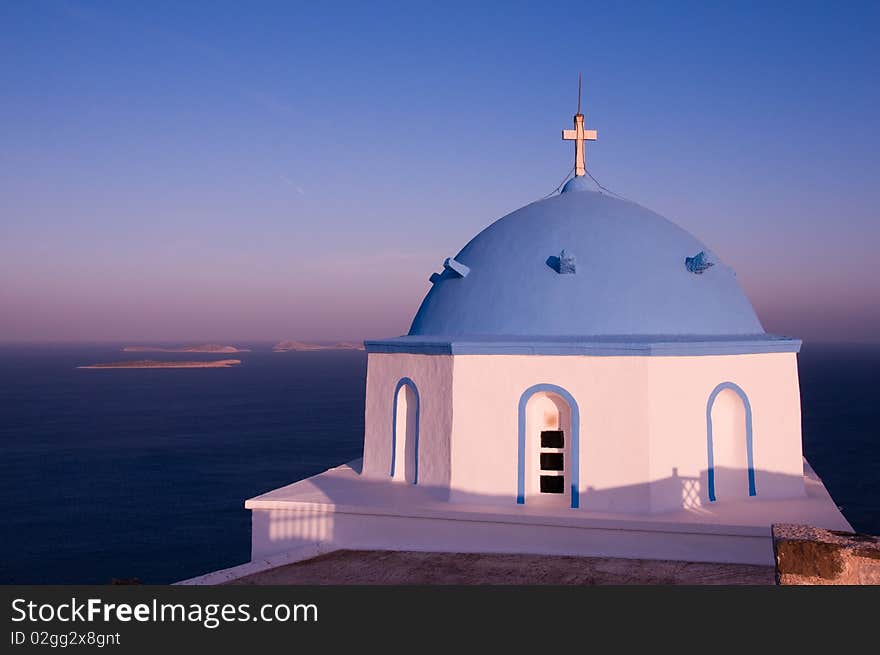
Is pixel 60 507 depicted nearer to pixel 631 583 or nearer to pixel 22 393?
pixel 631 583

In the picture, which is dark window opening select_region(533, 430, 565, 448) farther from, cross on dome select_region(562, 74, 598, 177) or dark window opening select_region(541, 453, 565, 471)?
cross on dome select_region(562, 74, 598, 177)

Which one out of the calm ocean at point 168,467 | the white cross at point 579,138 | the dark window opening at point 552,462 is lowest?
the calm ocean at point 168,467

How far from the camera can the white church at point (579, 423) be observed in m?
11.5

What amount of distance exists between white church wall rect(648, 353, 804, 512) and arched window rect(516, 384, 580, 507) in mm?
1173

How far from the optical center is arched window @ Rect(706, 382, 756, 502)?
12594mm

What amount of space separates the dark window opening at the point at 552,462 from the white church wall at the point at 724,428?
5.86ft

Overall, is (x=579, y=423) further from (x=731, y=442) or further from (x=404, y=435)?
(x=404, y=435)

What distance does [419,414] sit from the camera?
13.1m

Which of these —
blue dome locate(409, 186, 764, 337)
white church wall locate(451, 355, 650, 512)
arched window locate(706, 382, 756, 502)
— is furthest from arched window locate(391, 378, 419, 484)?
arched window locate(706, 382, 756, 502)

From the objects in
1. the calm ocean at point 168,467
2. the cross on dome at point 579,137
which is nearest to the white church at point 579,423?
the cross on dome at point 579,137

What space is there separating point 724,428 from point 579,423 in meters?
2.66

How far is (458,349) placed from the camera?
12344 mm

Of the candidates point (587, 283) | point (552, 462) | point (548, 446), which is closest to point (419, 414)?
point (548, 446)

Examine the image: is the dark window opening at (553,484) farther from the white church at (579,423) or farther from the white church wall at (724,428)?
the white church wall at (724,428)
